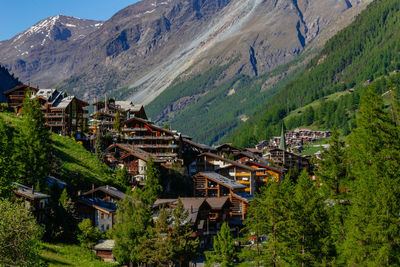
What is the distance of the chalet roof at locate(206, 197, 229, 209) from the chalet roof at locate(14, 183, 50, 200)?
122ft

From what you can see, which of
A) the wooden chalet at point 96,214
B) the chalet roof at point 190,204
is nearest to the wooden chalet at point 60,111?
the chalet roof at point 190,204

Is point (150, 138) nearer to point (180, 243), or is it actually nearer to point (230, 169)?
point (230, 169)

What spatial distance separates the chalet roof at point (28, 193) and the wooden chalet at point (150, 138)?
2095 inches

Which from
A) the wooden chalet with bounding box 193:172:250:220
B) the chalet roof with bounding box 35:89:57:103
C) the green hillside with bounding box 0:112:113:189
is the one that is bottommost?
the wooden chalet with bounding box 193:172:250:220

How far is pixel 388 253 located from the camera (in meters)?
47.4

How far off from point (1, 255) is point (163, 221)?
27.1 m

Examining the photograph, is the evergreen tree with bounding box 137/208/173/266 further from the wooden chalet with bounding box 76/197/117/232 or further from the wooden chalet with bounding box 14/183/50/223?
the wooden chalet with bounding box 76/197/117/232

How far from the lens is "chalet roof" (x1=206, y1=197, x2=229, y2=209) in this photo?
101 meters

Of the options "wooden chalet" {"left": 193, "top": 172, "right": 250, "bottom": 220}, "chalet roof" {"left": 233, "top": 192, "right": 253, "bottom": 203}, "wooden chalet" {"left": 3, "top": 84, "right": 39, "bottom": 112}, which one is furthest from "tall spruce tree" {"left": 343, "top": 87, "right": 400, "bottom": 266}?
"wooden chalet" {"left": 3, "top": 84, "right": 39, "bottom": 112}

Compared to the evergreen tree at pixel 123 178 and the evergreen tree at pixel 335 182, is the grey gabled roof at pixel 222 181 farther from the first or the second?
the evergreen tree at pixel 335 182

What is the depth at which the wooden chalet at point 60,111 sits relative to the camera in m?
122

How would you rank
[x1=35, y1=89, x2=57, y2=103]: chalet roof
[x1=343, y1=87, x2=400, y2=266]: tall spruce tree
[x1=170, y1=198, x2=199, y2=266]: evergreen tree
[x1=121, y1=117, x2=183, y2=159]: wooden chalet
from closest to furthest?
[x1=343, y1=87, x2=400, y2=266]: tall spruce tree → [x1=170, y1=198, x2=199, y2=266]: evergreen tree → [x1=35, y1=89, x2=57, y2=103]: chalet roof → [x1=121, y1=117, x2=183, y2=159]: wooden chalet

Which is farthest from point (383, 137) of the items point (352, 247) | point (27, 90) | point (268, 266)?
point (27, 90)

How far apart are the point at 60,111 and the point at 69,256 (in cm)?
6278
